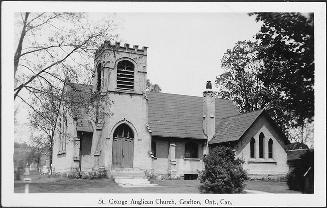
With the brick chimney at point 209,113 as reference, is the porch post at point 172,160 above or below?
below

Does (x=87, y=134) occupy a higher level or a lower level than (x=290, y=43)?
lower

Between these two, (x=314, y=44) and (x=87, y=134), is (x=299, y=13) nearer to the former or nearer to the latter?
(x=314, y=44)

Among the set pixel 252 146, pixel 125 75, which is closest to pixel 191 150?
pixel 252 146

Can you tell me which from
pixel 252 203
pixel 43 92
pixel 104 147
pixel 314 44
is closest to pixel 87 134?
pixel 104 147

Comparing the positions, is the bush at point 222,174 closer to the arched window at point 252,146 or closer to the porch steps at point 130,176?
the porch steps at point 130,176

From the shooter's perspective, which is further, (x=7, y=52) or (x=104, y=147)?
(x=104, y=147)

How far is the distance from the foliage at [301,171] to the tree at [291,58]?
1420 mm

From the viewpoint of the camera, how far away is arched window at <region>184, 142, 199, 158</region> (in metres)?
25.3

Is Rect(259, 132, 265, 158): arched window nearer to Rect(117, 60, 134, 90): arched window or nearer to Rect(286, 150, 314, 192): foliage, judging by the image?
Rect(286, 150, 314, 192): foliage

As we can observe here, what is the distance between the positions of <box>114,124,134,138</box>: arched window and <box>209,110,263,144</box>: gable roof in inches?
213

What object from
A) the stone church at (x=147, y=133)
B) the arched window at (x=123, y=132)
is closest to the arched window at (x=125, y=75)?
the stone church at (x=147, y=133)

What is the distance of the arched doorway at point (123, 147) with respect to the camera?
22.2m

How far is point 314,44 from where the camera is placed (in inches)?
→ 607

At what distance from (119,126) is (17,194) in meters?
8.55
